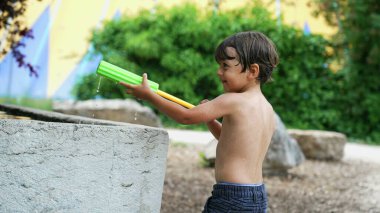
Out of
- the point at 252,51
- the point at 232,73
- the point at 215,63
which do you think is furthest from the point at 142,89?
the point at 215,63

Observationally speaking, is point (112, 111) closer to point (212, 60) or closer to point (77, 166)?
point (212, 60)

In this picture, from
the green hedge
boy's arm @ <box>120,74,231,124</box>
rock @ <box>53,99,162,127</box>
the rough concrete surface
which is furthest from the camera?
the green hedge

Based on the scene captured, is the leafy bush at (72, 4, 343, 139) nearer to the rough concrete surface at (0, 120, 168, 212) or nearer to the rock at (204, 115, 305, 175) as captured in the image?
the rock at (204, 115, 305, 175)

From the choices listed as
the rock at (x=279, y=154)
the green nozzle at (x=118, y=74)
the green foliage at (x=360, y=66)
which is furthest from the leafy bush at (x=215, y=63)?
the green nozzle at (x=118, y=74)

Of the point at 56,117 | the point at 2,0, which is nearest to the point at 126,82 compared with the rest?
the point at 56,117

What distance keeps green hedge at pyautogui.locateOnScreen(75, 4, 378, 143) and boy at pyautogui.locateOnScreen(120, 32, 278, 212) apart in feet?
31.5

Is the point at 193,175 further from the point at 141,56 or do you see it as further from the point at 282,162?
the point at 141,56

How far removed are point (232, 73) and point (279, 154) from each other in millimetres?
3954

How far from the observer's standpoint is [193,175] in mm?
6328

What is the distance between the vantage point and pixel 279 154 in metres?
6.30

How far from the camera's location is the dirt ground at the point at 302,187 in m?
5.00

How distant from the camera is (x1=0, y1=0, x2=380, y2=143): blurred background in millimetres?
12031

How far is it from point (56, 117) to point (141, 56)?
30.8ft

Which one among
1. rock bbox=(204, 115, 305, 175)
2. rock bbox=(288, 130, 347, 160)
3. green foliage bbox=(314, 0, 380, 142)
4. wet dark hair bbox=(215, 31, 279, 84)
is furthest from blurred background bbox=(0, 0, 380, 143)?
wet dark hair bbox=(215, 31, 279, 84)
